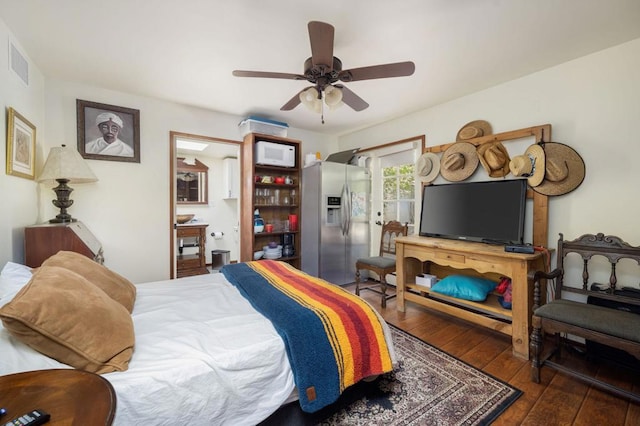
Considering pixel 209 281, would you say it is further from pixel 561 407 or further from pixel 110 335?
pixel 561 407

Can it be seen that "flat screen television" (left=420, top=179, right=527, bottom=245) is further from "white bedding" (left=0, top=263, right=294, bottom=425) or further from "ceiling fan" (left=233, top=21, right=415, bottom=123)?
"white bedding" (left=0, top=263, right=294, bottom=425)

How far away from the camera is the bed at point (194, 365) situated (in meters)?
0.97

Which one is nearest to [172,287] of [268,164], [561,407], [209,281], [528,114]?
[209,281]

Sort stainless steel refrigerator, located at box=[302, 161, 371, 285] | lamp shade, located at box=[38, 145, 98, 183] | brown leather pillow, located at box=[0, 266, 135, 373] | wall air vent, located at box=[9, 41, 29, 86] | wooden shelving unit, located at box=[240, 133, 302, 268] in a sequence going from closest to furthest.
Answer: brown leather pillow, located at box=[0, 266, 135, 373] < wall air vent, located at box=[9, 41, 29, 86] < lamp shade, located at box=[38, 145, 98, 183] < wooden shelving unit, located at box=[240, 133, 302, 268] < stainless steel refrigerator, located at box=[302, 161, 371, 285]

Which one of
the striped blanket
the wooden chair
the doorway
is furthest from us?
the doorway

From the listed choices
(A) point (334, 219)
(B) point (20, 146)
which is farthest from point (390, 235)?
(B) point (20, 146)

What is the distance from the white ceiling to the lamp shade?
813 mm

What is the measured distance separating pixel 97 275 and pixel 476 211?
10.1 ft

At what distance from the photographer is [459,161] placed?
9.52ft

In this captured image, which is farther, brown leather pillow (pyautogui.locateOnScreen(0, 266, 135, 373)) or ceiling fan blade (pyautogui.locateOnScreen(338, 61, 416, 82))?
ceiling fan blade (pyautogui.locateOnScreen(338, 61, 416, 82))

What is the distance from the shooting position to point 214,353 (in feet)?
3.80

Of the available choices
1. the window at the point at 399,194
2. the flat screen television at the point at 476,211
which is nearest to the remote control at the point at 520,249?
the flat screen television at the point at 476,211

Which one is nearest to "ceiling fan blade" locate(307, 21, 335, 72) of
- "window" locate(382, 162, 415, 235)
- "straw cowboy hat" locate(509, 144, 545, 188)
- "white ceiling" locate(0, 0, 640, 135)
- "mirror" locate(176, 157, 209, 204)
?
"white ceiling" locate(0, 0, 640, 135)

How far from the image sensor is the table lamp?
2.29 metres
